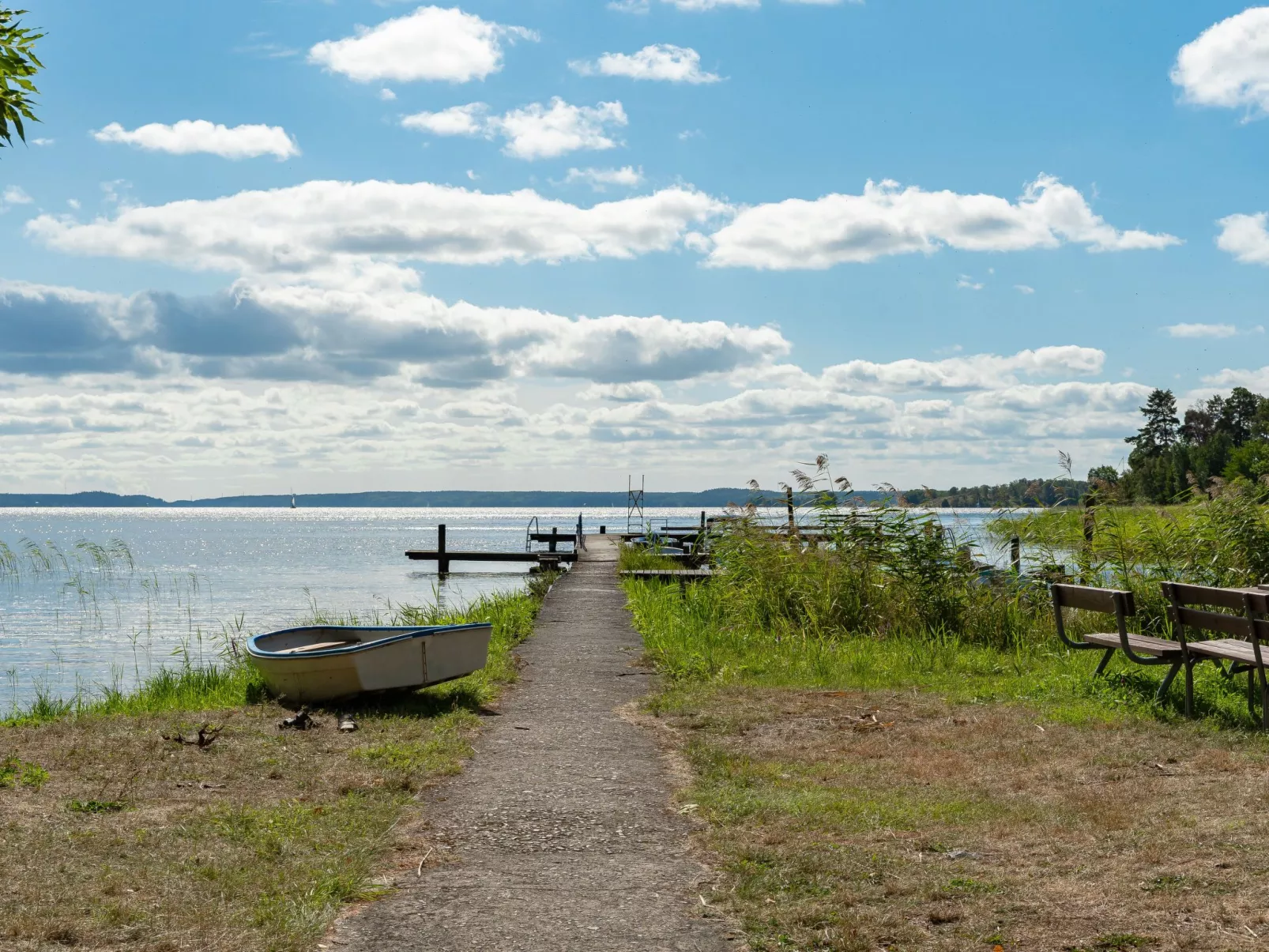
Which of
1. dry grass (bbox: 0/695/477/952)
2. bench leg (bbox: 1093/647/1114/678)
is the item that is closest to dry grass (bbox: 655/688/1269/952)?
bench leg (bbox: 1093/647/1114/678)

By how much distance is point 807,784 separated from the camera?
6.65 metres

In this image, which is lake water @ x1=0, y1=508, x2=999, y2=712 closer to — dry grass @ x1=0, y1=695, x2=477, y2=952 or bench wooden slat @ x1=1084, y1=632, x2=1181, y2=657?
bench wooden slat @ x1=1084, y1=632, x2=1181, y2=657

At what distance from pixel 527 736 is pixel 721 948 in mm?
4319

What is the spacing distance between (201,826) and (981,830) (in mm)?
3773

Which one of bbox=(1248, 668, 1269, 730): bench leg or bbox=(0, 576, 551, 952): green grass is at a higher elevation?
bbox=(1248, 668, 1269, 730): bench leg

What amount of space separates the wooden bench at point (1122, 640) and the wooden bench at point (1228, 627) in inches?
7.6

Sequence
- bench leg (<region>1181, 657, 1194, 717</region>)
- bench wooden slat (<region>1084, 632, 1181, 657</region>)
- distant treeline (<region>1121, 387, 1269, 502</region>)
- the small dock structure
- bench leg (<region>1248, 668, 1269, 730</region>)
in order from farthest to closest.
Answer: distant treeline (<region>1121, 387, 1269, 502</region>), the small dock structure, bench wooden slat (<region>1084, 632, 1181, 657</region>), bench leg (<region>1181, 657, 1194, 717</region>), bench leg (<region>1248, 668, 1269, 730</region>)

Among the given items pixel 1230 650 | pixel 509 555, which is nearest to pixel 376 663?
pixel 1230 650

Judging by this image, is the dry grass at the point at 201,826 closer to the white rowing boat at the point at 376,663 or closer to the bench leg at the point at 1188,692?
the white rowing boat at the point at 376,663

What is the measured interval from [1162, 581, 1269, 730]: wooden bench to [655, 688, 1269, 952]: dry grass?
58 centimetres

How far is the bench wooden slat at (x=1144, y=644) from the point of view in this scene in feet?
28.6

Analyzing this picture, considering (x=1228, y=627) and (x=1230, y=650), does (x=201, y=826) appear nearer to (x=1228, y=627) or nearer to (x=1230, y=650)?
(x=1228, y=627)

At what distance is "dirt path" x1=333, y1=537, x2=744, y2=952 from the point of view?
4.26 metres

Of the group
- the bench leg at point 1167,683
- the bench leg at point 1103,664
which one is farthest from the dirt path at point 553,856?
the bench leg at point 1103,664
